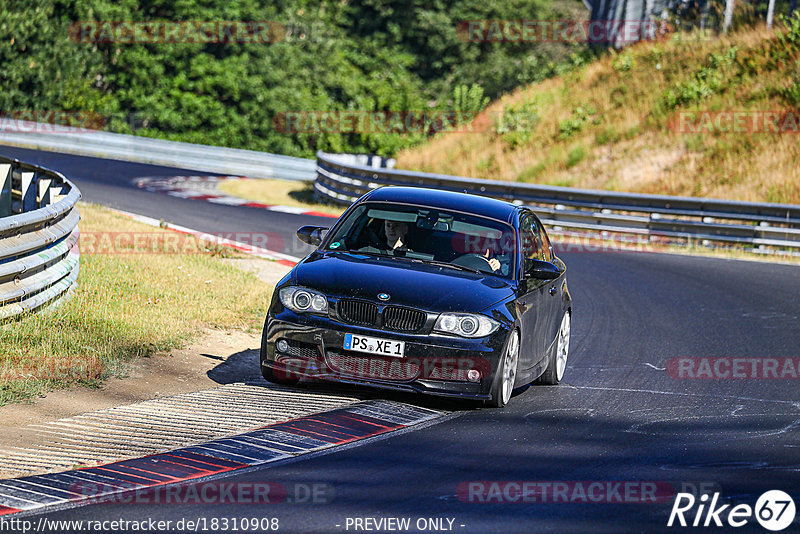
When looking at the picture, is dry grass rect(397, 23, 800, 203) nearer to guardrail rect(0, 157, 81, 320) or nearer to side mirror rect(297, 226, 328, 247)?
side mirror rect(297, 226, 328, 247)

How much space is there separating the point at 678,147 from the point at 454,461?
25181 millimetres

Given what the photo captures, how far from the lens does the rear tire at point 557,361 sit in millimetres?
9781

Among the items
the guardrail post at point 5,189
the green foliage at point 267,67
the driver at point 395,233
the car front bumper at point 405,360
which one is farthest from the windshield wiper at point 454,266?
the green foliage at point 267,67

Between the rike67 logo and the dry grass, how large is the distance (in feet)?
72.1

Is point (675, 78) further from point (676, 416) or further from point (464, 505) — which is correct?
point (464, 505)

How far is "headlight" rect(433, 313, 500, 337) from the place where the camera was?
26.2 ft

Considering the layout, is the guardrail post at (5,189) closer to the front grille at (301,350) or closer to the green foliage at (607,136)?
the front grille at (301,350)

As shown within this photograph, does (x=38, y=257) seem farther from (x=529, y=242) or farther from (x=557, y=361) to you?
(x=557, y=361)

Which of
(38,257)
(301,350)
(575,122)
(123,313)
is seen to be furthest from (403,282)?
(575,122)

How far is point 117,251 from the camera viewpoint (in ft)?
50.2

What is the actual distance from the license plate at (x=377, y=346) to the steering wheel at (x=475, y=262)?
123 centimetres

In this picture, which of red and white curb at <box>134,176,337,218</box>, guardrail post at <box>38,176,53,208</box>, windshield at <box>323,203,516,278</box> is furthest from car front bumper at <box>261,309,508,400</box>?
red and white curb at <box>134,176,337,218</box>

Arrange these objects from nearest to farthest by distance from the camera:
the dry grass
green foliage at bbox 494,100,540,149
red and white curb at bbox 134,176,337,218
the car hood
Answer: the car hood, red and white curb at bbox 134,176,337,218, the dry grass, green foliage at bbox 494,100,540,149

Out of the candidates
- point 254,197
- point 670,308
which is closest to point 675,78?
point 254,197
